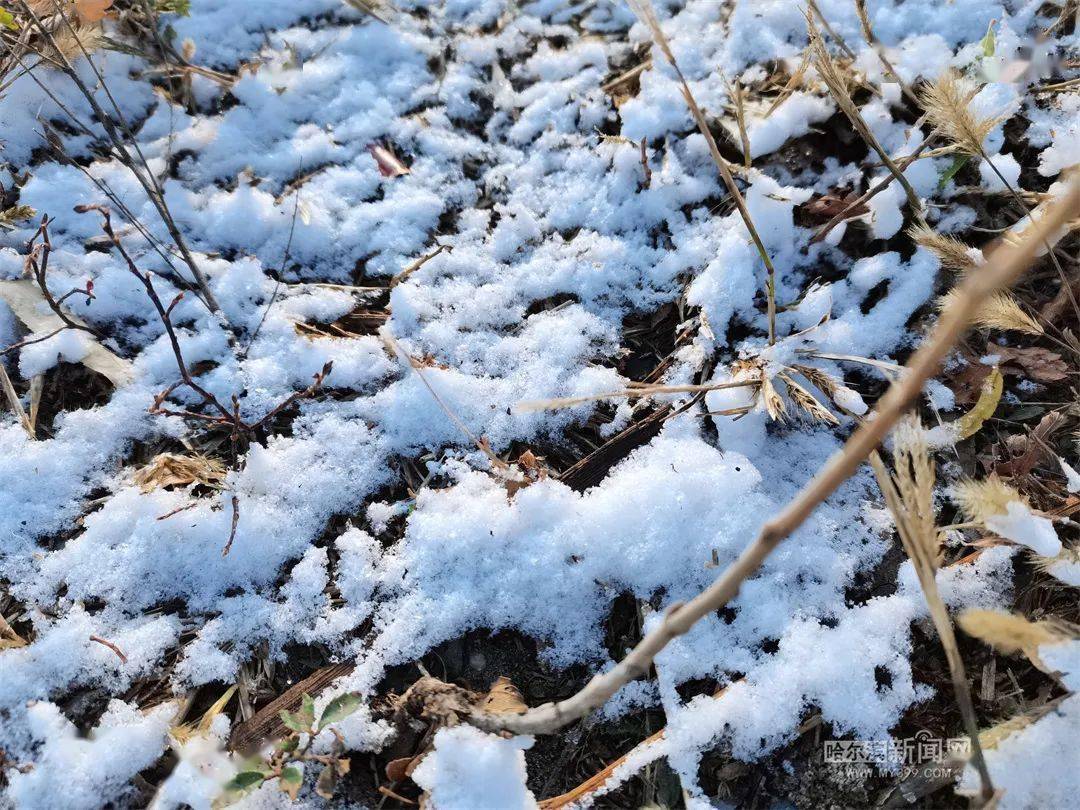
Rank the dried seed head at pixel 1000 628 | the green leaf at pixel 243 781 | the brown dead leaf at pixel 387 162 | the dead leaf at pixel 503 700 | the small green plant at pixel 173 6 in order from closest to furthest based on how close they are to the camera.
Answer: the dried seed head at pixel 1000 628, the green leaf at pixel 243 781, the dead leaf at pixel 503 700, the brown dead leaf at pixel 387 162, the small green plant at pixel 173 6

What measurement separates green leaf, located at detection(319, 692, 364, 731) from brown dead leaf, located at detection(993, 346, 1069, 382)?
1501 mm

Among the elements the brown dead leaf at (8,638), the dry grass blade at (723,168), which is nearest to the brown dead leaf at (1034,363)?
the dry grass blade at (723,168)

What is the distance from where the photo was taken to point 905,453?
3.22ft

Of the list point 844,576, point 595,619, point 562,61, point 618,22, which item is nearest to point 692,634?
point 595,619

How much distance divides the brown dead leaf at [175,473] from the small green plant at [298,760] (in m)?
0.53

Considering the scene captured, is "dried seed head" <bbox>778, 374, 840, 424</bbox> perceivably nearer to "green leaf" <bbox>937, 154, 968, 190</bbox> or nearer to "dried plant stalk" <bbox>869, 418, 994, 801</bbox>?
"dried plant stalk" <bbox>869, 418, 994, 801</bbox>

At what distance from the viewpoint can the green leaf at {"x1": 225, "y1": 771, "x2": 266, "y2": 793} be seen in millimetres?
1104

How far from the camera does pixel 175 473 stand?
144 centimetres

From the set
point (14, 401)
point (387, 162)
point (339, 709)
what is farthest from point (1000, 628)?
point (14, 401)

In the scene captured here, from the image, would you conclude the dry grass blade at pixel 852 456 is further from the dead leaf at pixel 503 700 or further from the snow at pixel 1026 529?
the snow at pixel 1026 529

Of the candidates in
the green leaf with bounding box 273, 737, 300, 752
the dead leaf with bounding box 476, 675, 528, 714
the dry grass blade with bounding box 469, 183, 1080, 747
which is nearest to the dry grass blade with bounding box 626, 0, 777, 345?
the dry grass blade with bounding box 469, 183, 1080, 747

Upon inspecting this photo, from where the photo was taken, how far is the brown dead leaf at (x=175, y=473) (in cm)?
143

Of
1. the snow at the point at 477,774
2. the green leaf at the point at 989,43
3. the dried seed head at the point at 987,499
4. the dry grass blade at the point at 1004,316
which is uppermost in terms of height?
the green leaf at the point at 989,43

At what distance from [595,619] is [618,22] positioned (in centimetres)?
180
